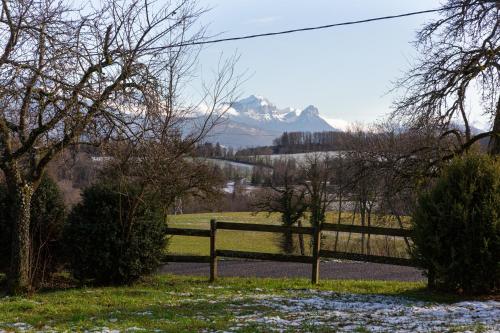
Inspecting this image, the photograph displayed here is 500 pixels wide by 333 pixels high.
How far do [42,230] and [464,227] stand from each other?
28.5 feet

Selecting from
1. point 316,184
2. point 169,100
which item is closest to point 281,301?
point 169,100

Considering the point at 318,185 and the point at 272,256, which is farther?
the point at 318,185

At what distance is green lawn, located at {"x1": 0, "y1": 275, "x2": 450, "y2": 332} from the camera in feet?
24.1

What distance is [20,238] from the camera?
33.8ft

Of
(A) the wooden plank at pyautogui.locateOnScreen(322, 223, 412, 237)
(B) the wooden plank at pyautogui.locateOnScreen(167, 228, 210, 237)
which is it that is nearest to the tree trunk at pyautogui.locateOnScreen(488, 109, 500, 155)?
(A) the wooden plank at pyautogui.locateOnScreen(322, 223, 412, 237)

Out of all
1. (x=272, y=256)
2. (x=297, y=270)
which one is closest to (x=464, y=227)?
(x=272, y=256)

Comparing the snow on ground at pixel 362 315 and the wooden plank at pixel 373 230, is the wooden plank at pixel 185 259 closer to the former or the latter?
the wooden plank at pixel 373 230

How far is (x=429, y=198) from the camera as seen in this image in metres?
10.8

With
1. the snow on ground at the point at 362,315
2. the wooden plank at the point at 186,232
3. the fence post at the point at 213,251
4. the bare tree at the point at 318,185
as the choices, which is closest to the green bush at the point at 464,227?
the snow on ground at the point at 362,315

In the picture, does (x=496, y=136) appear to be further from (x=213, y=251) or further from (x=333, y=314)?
(x=333, y=314)

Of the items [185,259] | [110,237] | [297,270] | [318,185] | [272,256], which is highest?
[318,185]

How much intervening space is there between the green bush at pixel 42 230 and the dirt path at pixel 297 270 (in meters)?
4.86

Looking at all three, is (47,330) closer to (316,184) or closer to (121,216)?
(121,216)

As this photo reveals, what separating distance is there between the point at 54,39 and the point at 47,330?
4237 mm
